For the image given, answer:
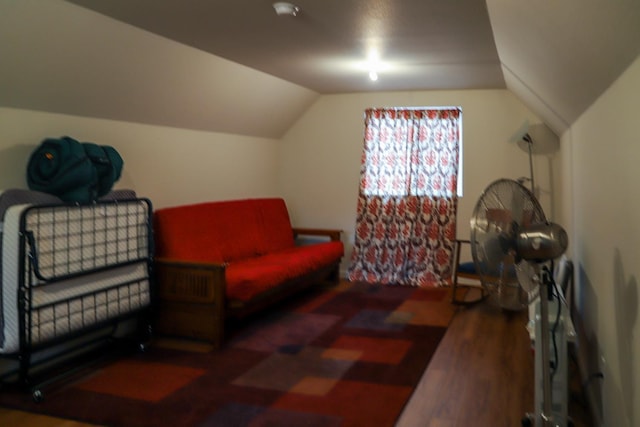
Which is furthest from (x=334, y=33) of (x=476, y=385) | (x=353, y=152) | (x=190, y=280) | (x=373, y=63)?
(x=353, y=152)

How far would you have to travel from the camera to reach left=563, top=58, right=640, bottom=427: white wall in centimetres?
160

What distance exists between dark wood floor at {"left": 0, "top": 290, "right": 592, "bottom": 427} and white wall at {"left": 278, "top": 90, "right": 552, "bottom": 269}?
1.66 metres

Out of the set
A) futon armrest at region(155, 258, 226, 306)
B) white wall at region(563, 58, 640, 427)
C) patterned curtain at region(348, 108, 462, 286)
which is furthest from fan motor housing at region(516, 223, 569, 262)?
patterned curtain at region(348, 108, 462, 286)

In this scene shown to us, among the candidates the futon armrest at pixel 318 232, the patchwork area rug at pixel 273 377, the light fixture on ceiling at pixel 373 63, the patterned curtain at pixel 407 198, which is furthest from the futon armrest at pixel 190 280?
the patterned curtain at pixel 407 198

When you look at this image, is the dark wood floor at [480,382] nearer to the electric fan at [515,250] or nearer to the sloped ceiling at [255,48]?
the electric fan at [515,250]

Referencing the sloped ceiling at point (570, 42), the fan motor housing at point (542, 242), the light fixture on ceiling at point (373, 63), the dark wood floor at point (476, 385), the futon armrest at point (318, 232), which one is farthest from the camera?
the futon armrest at point (318, 232)

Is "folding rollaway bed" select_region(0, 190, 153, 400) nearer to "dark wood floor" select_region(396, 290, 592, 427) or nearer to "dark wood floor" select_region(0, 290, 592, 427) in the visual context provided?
"dark wood floor" select_region(0, 290, 592, 427)

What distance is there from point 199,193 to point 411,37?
2.28 meters

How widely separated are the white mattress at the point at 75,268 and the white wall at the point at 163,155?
0.41 m

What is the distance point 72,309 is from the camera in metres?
2.97

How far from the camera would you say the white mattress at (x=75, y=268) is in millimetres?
2693

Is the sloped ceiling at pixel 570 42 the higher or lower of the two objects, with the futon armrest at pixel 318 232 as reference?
higher

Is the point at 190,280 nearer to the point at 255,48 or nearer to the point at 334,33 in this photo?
the point at 255,48

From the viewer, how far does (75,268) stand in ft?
9.84
